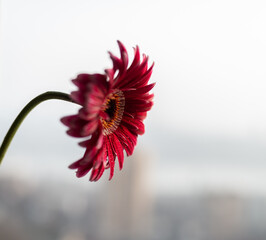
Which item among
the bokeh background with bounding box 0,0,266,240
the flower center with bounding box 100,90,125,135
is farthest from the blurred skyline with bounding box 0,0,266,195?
the flower center with bounding box 100,90,125,135

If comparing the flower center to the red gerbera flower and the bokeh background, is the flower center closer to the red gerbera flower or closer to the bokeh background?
the red gerbera flower


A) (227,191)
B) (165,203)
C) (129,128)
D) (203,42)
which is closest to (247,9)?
(203,42)

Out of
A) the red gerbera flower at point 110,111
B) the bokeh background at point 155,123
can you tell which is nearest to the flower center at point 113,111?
the red gerbera flower at point 110,111

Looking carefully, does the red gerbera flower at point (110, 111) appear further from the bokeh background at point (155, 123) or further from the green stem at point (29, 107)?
the bokeh background at point (155, 123)

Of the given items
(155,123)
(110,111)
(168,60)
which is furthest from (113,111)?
(155,123)

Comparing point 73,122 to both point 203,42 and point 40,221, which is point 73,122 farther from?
point 40,221
